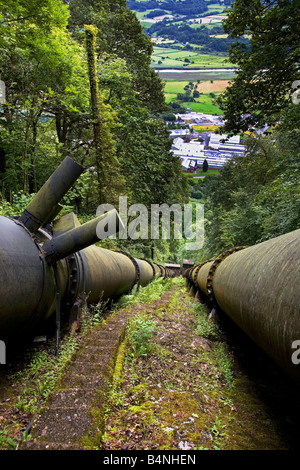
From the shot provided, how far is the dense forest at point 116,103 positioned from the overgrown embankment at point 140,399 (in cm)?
485

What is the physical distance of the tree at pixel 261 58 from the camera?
6.96 m

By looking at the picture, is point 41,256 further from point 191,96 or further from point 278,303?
point 191,96

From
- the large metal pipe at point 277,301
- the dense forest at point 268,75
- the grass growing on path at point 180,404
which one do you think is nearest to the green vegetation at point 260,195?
the dense forest at point 268,75

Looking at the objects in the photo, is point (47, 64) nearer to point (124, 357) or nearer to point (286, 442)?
point (124, 357)

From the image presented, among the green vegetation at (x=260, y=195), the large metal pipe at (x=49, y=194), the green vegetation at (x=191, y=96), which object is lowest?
the green vegetation at (x=260, y=195)

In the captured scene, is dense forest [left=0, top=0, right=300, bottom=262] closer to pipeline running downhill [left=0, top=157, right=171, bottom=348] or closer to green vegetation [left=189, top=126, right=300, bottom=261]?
green vegetation [left=189, top=126, right=300, bottom=261]

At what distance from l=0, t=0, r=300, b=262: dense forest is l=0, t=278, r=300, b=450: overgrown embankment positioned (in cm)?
485

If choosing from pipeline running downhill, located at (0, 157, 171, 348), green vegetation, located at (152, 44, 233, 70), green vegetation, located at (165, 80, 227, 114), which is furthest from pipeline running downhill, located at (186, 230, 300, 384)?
green vegetation, located at (152, 44, 233, 70)

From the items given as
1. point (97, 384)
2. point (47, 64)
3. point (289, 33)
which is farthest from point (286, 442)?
Result: point (47, 64)

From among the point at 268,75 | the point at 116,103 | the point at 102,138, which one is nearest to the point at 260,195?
the point at 268,75

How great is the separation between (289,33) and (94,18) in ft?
54.1

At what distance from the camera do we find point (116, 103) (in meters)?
15.4

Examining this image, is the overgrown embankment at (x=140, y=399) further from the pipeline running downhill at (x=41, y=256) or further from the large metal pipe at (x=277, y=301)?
the large metal pipe at (x=277, y=301)

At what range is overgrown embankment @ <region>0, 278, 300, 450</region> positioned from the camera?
74.1 inches
